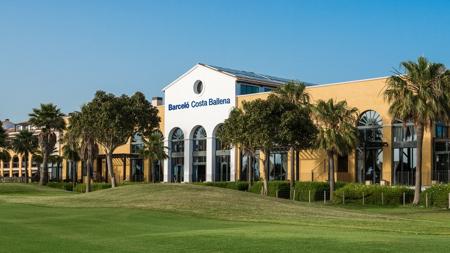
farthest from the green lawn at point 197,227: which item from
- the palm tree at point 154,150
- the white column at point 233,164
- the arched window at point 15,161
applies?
the arched window at point 15,161

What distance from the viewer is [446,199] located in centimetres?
4581

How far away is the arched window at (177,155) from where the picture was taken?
262 feet

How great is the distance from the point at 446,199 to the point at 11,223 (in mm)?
30450

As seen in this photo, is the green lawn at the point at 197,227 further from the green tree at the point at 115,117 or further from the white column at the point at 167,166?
the white column at the point at 167,166

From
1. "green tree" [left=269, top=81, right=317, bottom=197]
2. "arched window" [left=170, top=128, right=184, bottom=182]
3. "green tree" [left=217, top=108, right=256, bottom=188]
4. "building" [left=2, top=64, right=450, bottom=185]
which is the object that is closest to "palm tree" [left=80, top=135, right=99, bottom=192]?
→ "building" [left=2, top=64, right=450, bottom=185]

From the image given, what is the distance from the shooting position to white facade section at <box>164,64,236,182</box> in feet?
244

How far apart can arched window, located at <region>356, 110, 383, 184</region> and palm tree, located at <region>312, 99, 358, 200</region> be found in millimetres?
4524

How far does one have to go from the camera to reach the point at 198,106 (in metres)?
77.2

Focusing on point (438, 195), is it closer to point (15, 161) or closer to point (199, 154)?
point (199, 154)

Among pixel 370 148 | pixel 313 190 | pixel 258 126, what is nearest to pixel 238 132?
pixel 258 126

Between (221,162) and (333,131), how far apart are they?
2265 cm

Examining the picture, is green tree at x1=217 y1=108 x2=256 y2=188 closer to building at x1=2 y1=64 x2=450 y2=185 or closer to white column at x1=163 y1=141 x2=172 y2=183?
building at x1=2 y1=64 x2=450 y2=185

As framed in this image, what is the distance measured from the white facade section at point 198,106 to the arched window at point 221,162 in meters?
0.47

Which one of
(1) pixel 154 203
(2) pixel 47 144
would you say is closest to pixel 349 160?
(1) pixel 154 203
